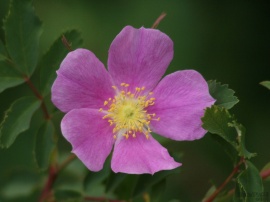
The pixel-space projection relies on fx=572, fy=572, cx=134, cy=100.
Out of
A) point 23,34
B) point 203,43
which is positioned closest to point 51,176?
point 23,34

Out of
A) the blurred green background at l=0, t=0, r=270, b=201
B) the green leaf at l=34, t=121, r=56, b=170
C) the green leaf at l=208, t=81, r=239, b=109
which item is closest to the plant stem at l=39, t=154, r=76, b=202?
the green leaf at l=34, t=121, r=56, b=170

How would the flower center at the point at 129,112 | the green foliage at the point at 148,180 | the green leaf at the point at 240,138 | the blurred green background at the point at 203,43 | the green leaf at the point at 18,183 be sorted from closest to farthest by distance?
the green leaf at the point at 240,138
the green foliage at the point at 148,180
the flower center at the point at 129,112
the green leaf at the point at 18,183
the blurred green background at the point at 203,43

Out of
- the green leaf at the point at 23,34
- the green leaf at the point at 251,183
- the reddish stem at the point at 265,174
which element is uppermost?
the green leaf at the point at 23,34

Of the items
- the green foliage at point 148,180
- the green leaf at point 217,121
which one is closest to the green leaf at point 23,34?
the green foliage at point 148,180

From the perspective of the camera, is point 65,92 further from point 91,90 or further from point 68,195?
point 68,195

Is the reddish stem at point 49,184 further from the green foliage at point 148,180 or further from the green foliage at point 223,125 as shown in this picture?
the green foliage at point 223,125

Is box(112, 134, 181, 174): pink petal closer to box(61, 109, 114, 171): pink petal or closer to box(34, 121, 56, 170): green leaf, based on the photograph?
box(61, 109, 114, 171): pink petal
